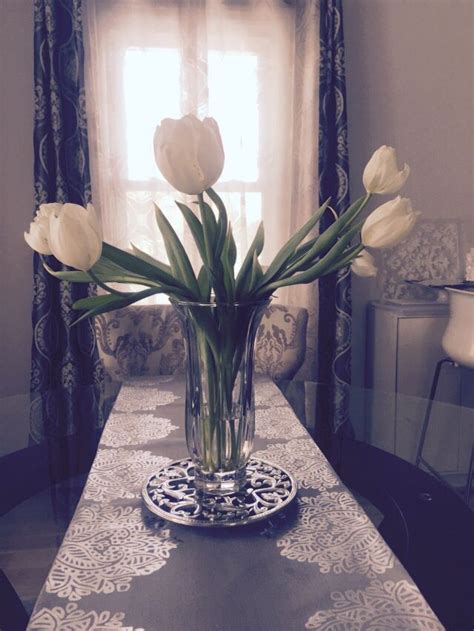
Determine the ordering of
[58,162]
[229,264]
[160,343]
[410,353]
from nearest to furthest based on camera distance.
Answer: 1. [229,264]
2. [160,343]
3. [58,162]
4. [410,353]

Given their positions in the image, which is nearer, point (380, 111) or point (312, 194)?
point (312, 194)

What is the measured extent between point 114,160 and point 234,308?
2089 mm

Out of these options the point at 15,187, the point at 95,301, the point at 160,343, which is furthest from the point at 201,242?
the point at 15,187

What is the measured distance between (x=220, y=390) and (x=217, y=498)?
153 mm

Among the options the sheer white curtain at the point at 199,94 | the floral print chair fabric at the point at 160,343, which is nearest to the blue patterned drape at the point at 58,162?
the sheer white curtain at the point at 199,94

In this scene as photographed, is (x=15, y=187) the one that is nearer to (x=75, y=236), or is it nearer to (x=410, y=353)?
(x=410, y=353)

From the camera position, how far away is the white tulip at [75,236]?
0.60 metres

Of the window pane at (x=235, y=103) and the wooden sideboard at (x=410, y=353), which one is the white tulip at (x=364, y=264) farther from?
the window pane at (x=235, y=103)

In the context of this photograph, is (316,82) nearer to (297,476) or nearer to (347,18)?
(347,18)

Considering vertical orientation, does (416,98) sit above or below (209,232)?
above

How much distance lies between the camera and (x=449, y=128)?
295 centimetres

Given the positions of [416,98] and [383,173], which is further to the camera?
[416,98]

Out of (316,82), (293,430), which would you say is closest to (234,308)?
(293,430)

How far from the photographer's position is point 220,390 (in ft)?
2.48
